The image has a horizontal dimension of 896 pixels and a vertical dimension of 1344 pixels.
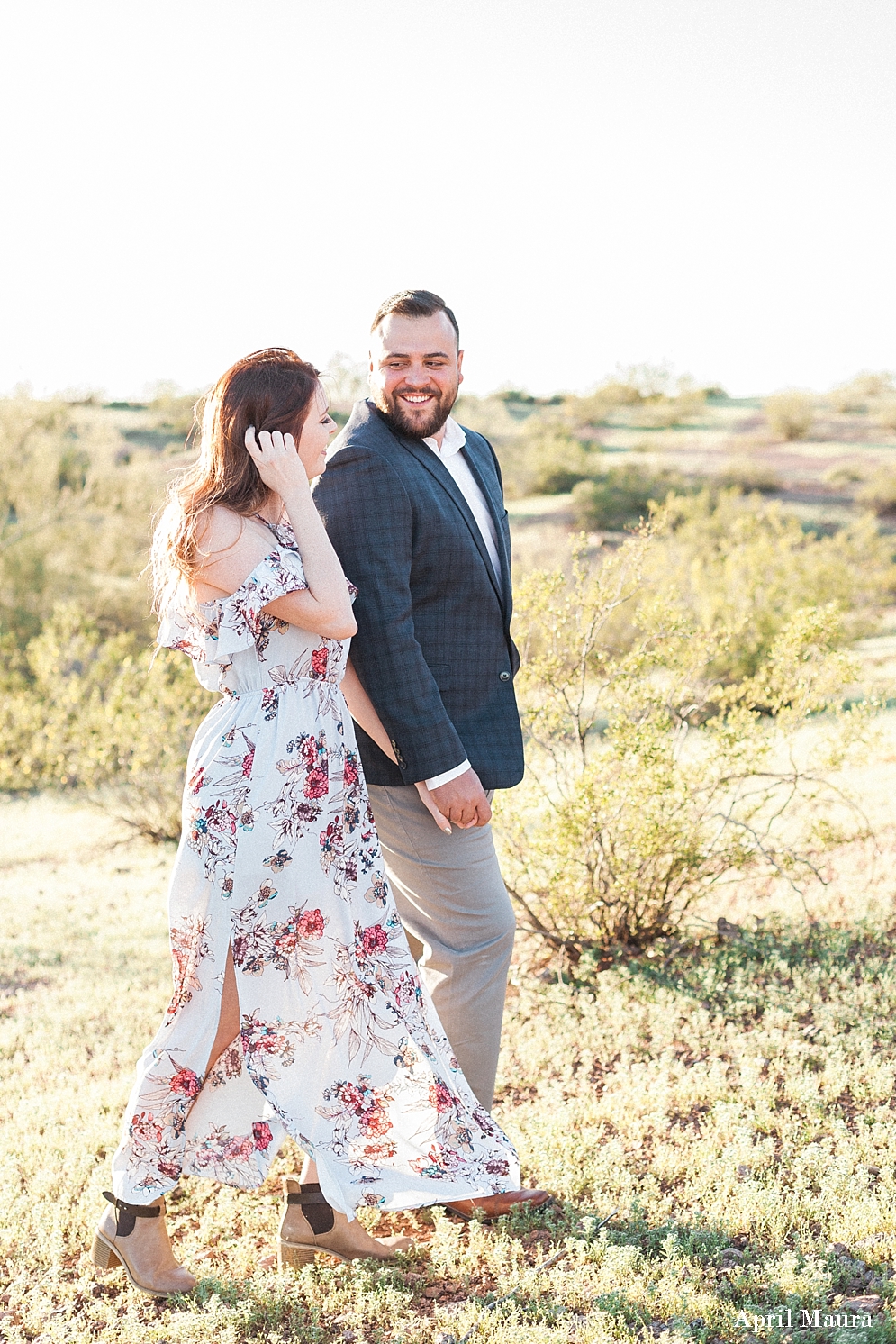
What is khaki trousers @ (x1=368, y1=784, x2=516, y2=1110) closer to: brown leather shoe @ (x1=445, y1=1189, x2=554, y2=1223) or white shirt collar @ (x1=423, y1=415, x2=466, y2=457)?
brown leather shoe @ (x1=445, y1=1189, x2=554, y2=1223)

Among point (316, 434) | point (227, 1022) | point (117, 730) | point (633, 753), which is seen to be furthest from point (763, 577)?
point (227, 1022)

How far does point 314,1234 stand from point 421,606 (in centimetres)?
157

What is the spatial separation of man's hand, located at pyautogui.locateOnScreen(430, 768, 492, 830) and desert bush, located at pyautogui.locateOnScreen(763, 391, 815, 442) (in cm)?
4342

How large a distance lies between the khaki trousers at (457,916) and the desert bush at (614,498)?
2616cm

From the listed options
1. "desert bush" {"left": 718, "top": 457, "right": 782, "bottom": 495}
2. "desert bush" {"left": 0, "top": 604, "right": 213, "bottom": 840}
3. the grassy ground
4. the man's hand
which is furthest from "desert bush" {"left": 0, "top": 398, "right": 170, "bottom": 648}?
"desert bush" {"left": 718, "top": 457, "right": 782, "bottom": 495}

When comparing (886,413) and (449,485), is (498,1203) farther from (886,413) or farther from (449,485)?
(886,413)

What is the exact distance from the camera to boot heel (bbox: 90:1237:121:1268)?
2.55 meters

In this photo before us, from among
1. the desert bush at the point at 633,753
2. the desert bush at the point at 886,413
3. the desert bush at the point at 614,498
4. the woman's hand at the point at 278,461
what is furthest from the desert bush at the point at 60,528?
the desert bush at the point at 886,413

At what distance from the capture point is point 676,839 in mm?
4395

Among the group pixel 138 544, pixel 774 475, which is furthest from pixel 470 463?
pixel 774 475

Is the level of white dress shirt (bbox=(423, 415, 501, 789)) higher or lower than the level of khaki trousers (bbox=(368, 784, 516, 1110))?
higher

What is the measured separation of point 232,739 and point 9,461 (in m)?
18.1

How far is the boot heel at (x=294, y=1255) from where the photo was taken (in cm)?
263

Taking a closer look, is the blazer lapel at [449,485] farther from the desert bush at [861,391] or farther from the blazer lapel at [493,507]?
the desert bush at [861,391]
